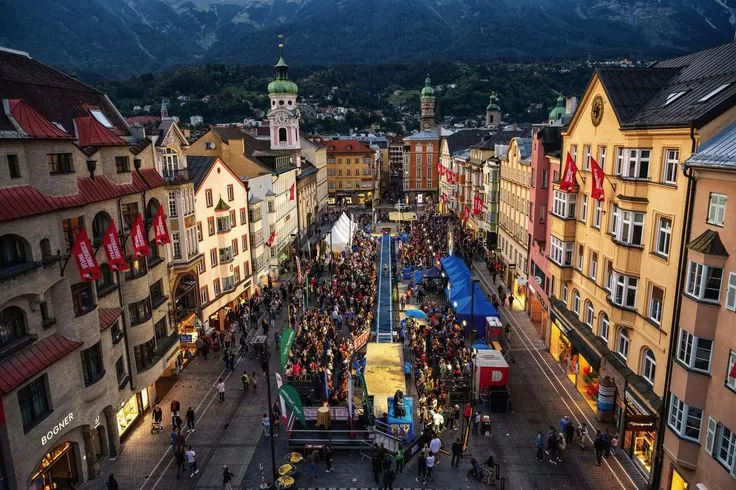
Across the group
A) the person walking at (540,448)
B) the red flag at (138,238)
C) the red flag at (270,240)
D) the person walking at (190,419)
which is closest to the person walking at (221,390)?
the person walking at (190,419)

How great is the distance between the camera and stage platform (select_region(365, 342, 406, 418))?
27.2m

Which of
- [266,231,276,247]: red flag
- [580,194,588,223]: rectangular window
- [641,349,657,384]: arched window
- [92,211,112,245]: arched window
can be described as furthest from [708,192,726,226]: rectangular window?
[266,231,276,247]: red flag

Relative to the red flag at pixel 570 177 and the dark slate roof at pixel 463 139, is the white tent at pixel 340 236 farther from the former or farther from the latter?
the dark slate roof at pixel 463 139

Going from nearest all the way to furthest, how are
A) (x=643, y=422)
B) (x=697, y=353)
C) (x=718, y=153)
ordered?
(x=718, y=153) → (x=697, y=353) → (x=643, y=422)

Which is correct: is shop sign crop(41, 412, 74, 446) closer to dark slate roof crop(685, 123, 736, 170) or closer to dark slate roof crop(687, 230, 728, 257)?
dark slate roof crop(687, 230, 728, 257)

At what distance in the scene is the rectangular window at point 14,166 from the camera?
18.9 meters

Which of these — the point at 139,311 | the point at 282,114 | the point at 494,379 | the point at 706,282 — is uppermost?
the point at 282,114

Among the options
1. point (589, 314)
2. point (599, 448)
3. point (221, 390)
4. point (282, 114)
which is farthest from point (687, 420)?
point (282, 114)

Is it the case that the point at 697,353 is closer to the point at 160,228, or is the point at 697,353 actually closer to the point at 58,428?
the point at 58,428

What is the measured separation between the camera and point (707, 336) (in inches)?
706

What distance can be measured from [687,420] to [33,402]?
24380 mm

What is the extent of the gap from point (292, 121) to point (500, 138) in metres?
33.9

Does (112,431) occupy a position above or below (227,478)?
above

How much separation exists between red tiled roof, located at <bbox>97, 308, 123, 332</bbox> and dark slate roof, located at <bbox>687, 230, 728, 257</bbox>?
24.8 m
